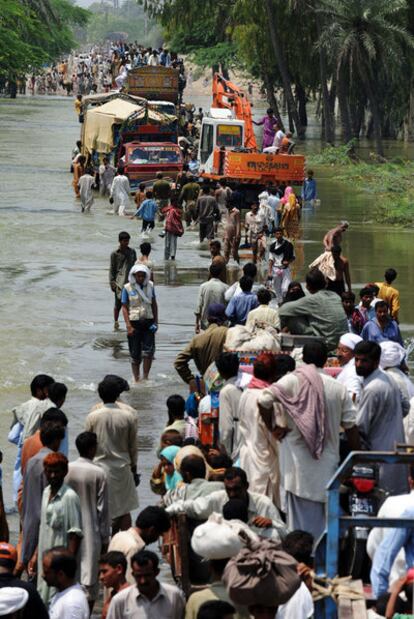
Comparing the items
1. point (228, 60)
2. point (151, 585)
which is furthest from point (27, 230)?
point (228, 60)

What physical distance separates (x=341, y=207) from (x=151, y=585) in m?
33.2

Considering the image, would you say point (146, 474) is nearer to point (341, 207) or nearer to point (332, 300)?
point (332, 300)

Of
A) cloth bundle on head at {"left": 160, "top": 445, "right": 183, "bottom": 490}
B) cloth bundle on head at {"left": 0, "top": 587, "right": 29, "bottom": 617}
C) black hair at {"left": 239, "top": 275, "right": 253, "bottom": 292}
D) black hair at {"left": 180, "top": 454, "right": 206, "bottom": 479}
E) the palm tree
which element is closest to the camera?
cloth bundle on head at {"left": 0, "top": 587, "right": 29, "bottom": 617}

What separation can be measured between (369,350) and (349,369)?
1.05 metres

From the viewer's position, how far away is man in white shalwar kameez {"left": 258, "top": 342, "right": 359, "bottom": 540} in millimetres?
9648

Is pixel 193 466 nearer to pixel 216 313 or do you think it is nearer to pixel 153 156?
pixel 216 313

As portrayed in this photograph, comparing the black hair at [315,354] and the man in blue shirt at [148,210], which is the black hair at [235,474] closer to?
the black hair at [315,354]

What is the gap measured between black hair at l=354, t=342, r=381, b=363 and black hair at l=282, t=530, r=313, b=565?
1634 millimetres

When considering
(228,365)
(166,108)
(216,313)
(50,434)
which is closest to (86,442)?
(50,434)

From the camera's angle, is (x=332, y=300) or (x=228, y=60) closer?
(x=332, y=300)

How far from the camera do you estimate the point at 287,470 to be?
32.0 feet

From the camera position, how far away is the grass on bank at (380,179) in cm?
3695

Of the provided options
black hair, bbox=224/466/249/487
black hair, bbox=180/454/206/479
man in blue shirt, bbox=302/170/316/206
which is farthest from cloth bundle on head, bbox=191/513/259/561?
man in blue shirt, bbox=302/170/316/206

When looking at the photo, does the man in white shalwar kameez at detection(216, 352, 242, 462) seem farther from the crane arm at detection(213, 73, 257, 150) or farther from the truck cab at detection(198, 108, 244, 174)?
the crane arm at detection(213, 73, 257, 150)
